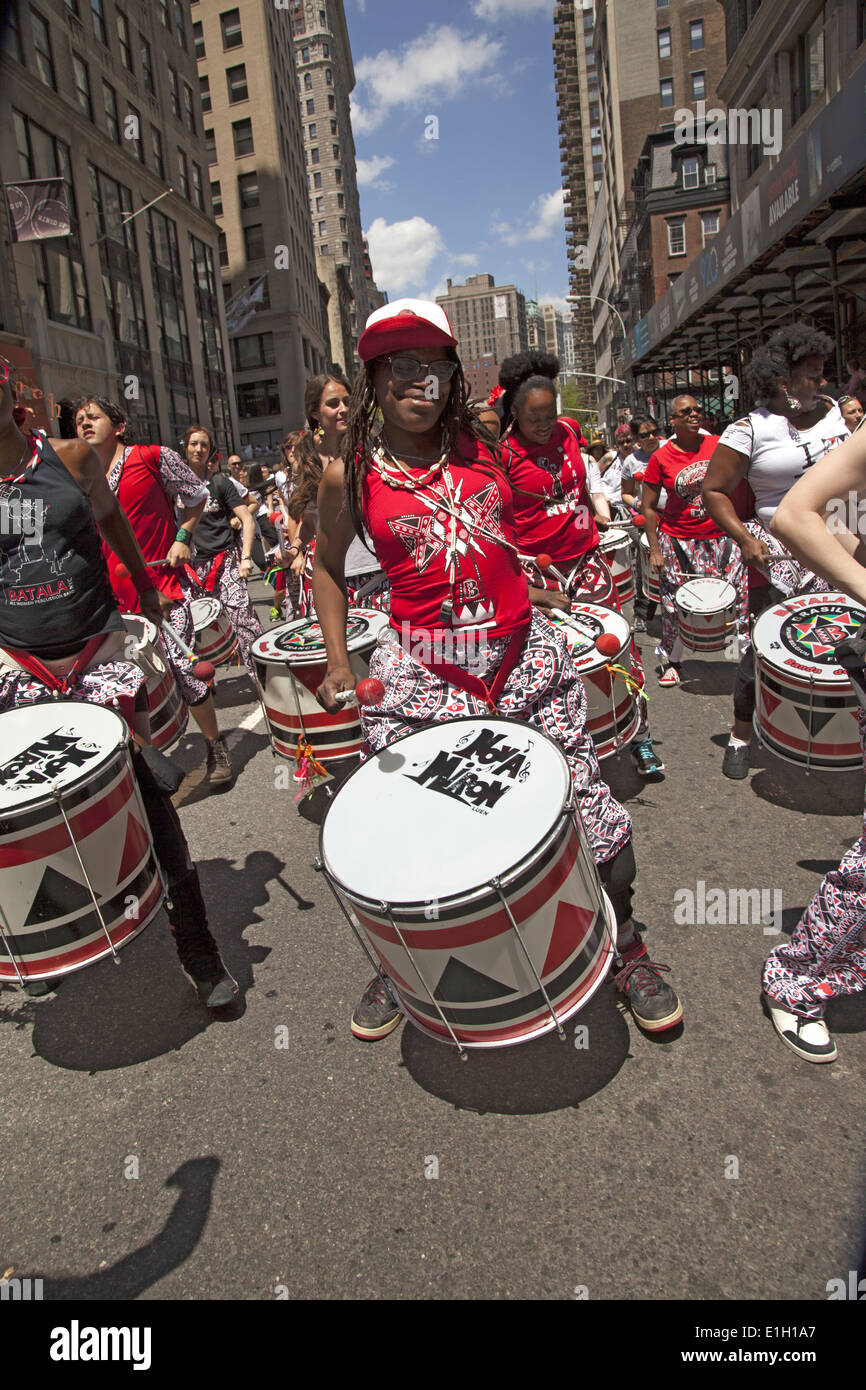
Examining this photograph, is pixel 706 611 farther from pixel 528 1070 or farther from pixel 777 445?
pixel 528 1070

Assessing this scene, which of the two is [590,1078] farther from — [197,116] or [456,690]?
[197,116]

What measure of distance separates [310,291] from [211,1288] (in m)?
79.1

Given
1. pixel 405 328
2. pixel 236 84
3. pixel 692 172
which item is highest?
pixel 236 84

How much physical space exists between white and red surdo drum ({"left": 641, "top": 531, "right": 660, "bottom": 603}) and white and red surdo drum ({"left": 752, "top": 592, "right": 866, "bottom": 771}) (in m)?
4.15

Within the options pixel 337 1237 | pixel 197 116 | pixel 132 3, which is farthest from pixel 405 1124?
pixel 197 116

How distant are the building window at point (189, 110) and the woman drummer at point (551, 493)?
45210 millimetres

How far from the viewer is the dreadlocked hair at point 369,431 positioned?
2.66 meters

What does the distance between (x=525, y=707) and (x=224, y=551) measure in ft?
18.5

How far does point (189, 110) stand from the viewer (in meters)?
41.1

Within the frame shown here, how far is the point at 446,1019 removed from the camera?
85.6 inches

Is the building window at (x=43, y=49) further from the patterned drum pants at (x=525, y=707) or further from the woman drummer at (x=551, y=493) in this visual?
the patterned drum pants at (x=525, y=707)

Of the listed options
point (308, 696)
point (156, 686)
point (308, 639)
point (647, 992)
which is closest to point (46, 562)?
point (156, 686)

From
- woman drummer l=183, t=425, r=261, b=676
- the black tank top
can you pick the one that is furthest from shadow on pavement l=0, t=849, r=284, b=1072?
woman drummer l=183, t=425, r=261, b=676

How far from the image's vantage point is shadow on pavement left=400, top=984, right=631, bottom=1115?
2592 mm
